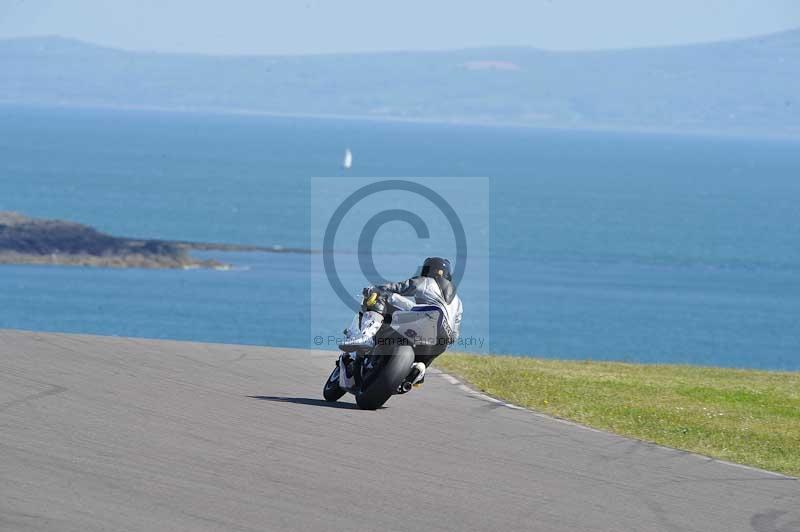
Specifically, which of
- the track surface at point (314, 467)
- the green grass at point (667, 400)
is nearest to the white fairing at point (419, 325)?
the track surface at point (314, 467)

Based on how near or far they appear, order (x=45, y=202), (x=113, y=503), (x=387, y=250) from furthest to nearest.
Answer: (x=45, y=202) → (x=387, y=250) → (x=113, y=503)

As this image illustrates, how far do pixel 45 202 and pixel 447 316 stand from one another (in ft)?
545

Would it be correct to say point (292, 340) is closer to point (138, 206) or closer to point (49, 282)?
point (49, 282)

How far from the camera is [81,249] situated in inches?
4835

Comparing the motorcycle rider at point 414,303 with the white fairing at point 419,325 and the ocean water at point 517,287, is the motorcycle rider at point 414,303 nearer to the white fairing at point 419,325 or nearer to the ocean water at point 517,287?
the white fairing at point 419,325

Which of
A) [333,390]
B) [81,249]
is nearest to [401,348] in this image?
[333,390]

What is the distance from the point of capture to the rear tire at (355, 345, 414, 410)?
1345 cm

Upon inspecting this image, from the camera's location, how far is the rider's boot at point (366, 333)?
13.6 m

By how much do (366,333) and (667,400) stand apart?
5535mm

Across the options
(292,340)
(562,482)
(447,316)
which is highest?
(447,316)

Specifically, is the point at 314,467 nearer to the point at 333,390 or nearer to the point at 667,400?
the point at 333,390

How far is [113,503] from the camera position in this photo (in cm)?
895

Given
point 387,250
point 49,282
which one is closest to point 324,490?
point 49,282

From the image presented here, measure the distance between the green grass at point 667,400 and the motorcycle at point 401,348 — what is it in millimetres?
2022
